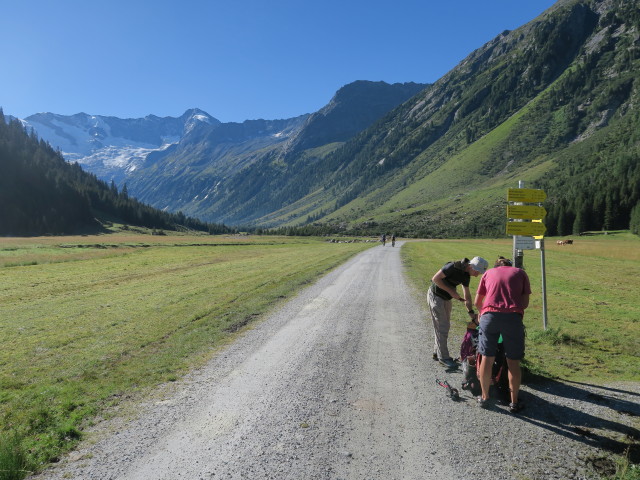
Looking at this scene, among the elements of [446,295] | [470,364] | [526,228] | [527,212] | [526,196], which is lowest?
[470,364]

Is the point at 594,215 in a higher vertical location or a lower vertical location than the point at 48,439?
higher

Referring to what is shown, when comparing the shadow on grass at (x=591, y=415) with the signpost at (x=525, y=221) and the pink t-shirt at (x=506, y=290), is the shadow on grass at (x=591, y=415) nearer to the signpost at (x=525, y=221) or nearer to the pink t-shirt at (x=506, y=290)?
the pink t-shirt at (x=506, y=290)

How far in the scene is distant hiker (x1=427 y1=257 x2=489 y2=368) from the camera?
8312 millimetres

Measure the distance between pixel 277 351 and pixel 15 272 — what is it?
103 feet

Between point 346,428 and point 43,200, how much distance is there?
7190 inches

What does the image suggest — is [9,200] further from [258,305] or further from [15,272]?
[258,305]

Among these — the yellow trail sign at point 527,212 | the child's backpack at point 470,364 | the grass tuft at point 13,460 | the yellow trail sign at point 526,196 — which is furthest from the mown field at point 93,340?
the yellow trail sign at point 526,196

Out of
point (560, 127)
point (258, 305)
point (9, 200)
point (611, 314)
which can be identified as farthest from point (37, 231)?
point (560, 127)

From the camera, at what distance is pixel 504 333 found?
657cm

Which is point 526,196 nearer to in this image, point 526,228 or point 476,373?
point 526,228

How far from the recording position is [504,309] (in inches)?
259

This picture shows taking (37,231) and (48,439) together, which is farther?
(37,231)

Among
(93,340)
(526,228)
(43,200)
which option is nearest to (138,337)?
(93,340)

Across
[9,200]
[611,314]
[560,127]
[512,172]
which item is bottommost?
[611,314]
